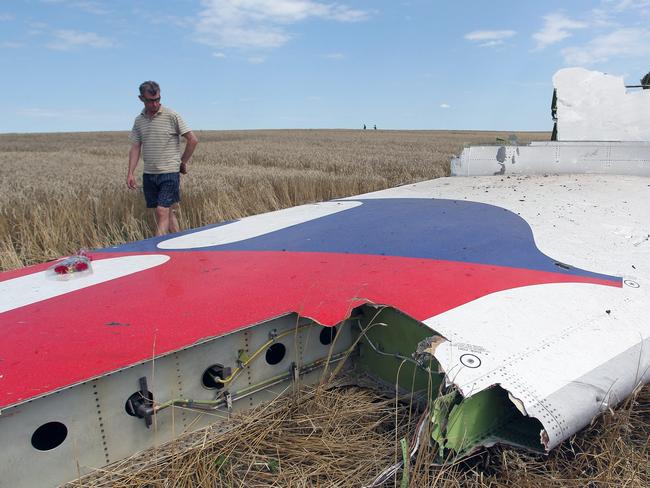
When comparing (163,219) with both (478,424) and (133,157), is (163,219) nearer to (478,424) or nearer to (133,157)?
(133,157)

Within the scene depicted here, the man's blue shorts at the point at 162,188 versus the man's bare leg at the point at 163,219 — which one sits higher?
the man's blue shorts at the point at 162,188

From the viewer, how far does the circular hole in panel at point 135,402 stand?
2090 millimetres

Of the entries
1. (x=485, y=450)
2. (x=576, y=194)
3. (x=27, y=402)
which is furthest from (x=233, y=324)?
(x=576, y=194)

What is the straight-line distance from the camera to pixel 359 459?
2.29 m

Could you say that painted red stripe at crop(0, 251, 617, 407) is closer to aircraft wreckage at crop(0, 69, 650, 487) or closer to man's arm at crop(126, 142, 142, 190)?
aircraft wreckage at crop(0, 69, 650, 487)

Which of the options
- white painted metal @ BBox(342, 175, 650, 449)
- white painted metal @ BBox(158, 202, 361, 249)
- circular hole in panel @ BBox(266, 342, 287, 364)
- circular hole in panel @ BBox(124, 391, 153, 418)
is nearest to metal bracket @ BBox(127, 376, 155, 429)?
circular hole in panel @ BBox(124, 391, 153, 418)

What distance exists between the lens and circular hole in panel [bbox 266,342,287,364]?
8.47 feet

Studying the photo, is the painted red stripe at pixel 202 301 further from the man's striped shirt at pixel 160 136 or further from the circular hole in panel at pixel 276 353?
the man's striped shirt at pixel 160 136

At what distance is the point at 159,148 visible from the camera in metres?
5.69

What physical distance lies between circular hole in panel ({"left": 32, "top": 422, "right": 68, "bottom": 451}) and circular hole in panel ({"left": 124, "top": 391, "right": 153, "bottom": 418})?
9.8 inches

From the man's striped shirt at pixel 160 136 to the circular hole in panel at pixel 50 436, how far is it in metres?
4.18

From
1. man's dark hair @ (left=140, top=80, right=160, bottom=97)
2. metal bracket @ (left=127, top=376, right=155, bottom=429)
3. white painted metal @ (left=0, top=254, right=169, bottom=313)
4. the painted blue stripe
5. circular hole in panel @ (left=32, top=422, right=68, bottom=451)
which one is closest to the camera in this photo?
circular hole in panel @ (left=32, top=422, right=68, bottom=451)

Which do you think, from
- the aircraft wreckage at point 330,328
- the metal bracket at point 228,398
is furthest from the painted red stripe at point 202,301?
the metal bracket at point 228,398

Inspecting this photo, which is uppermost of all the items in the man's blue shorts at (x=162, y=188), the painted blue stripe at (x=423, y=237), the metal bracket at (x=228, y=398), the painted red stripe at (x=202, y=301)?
the man's blue shorts at (x=162, y=188)
